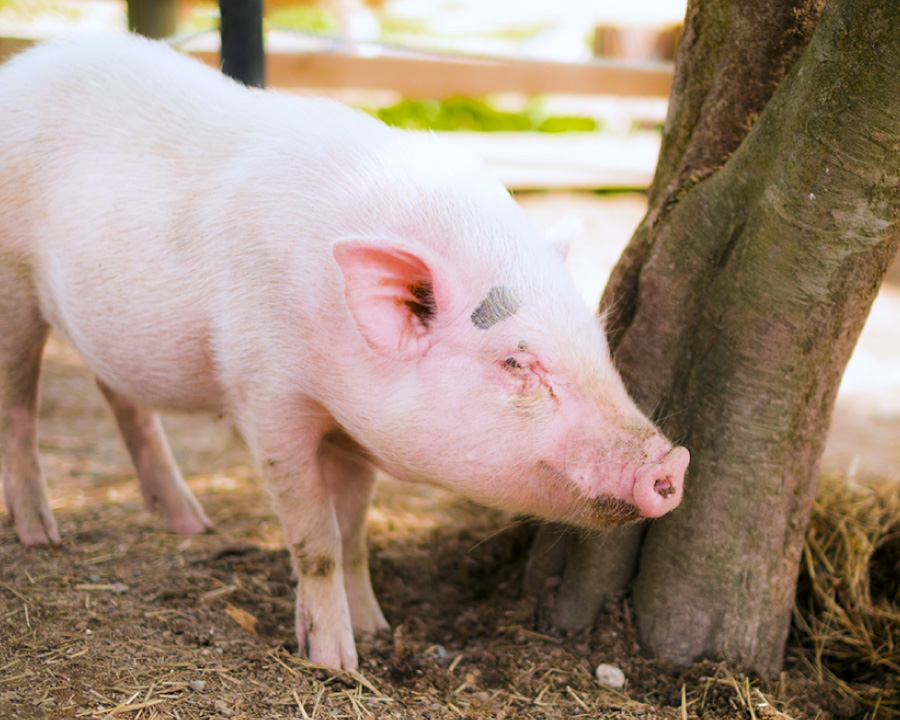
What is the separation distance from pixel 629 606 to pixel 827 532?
2.70ft

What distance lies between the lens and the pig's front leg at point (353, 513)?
321 centimetres

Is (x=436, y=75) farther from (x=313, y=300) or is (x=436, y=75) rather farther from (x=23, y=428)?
(x=313, y=300)

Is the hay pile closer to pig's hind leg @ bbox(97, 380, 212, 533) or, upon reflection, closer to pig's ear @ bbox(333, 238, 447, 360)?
pig's ear @ bbox(333, 238, 447, 360)

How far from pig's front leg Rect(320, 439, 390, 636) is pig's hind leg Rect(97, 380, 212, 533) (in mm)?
919

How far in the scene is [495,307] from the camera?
2.47 meters

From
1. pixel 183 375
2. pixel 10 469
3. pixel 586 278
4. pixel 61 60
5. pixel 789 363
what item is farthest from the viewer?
pixel 586 278

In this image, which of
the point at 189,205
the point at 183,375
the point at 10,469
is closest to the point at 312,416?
the point at 183,375

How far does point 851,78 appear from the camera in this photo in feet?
7.68

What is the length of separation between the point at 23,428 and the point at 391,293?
1.85m

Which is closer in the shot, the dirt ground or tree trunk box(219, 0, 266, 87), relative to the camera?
the dirt ground

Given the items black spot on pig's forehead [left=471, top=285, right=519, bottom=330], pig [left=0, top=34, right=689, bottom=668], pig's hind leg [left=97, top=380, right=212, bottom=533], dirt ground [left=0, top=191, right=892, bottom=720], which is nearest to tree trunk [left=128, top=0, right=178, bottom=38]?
pig [left=0, top=34, right=689, bottom=668]

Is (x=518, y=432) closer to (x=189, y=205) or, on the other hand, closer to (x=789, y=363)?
(x=789, y=363)

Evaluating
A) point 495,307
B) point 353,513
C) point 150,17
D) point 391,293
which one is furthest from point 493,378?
point 150,17

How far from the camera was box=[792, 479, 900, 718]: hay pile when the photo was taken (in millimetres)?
2892
